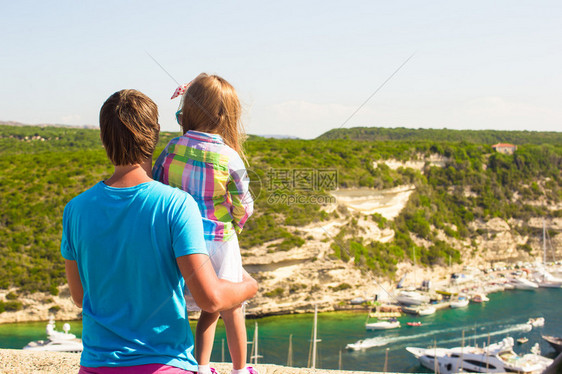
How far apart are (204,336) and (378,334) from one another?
85.3 ft

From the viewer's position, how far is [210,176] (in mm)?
1829

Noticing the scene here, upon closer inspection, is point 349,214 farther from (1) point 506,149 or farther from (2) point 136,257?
(2) point 136,257

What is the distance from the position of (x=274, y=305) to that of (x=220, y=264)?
2613cm

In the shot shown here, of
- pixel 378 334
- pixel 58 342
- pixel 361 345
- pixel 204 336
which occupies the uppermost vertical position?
pixel 204 336

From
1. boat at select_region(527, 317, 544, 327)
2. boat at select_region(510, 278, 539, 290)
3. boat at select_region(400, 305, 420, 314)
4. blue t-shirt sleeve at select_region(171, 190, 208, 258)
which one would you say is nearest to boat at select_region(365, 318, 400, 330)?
boat at select_region(400, 305, 420, 314)

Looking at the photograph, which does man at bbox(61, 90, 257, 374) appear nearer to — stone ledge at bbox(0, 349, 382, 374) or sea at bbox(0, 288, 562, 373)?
stone ledge at bbox(0, 349, 382, 374)

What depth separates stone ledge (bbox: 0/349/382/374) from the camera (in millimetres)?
3746

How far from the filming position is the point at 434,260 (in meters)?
35.6

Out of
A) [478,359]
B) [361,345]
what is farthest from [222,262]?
[478,359]

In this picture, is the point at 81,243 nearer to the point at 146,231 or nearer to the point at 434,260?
the point at 146,231

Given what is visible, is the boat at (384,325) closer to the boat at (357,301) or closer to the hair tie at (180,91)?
the boat at (357,301)

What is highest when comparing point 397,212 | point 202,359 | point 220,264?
point 220,264

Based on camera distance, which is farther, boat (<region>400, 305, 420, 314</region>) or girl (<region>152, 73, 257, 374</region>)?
boat (<region>400, 305, 420, 314</region>)

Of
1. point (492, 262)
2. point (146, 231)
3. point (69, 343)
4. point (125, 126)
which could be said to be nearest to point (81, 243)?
point (146, 231)
